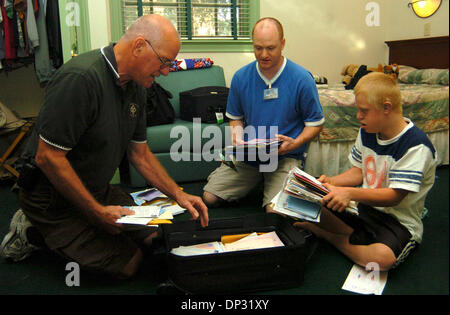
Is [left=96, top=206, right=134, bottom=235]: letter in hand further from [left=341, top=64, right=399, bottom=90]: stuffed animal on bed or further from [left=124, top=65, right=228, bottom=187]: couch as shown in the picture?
[left=341, top=64, right=399, bottom=90]: stuffed animal on bed

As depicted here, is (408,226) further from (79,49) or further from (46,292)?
(79,49)

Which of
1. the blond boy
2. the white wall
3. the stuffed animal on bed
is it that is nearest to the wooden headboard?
the stuffed animal on bed

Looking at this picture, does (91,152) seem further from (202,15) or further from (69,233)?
(202,15)

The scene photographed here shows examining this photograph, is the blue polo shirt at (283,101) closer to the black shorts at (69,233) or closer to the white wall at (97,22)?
the black shorts at (69,233)

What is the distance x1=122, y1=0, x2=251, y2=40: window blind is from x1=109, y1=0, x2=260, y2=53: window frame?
7 centimetres

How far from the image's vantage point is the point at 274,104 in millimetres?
1976

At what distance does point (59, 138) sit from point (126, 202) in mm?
520

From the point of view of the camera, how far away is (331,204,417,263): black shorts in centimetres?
143

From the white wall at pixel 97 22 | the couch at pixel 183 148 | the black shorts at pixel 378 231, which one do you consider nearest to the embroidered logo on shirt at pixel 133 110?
the black shorts at pixel 378 231

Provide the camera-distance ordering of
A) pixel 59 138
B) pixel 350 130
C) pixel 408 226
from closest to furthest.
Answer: pixel 59 138
pixel 408 226
pixel 350 130

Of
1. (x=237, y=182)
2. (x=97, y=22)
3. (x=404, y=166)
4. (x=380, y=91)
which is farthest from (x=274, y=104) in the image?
(x=97, y=22)

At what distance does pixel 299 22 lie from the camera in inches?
150
